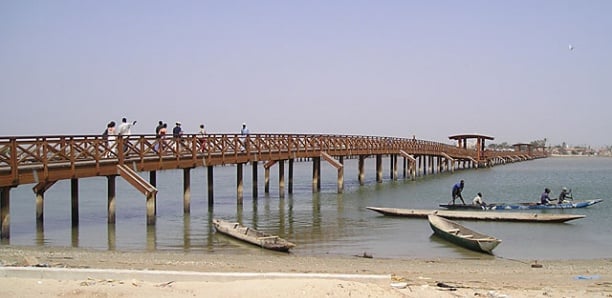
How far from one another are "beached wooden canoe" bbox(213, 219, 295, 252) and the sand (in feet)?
1.80

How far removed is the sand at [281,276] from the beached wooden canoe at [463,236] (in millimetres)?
535

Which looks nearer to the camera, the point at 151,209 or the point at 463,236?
the point at 463,236

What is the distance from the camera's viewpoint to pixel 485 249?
734 inches

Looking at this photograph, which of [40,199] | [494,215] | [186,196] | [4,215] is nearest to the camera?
[4,215]

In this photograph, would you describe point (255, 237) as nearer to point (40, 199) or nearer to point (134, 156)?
point (134, 156)

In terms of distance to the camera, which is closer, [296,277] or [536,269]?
[296,277]

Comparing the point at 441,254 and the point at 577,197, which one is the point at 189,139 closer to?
the point at 441,254

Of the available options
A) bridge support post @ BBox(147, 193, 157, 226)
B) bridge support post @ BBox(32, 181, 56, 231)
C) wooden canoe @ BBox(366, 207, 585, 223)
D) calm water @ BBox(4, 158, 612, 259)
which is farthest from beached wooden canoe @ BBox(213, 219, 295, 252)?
wooden canoe @ BBox(366, 207, 585, 223)

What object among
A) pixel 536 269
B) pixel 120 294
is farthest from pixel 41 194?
pixel 536 269

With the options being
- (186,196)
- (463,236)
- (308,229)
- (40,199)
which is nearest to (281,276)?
(463,236)

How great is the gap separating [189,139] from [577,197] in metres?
25.1

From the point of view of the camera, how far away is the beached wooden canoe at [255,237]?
18.9m

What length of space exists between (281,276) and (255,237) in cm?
817

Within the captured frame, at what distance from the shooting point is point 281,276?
11.7m
